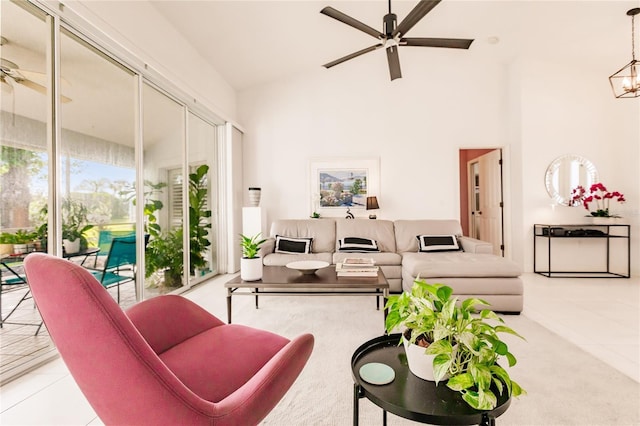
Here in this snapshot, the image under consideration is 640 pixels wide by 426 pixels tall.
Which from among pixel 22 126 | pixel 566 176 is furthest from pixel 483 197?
pixel 22 126

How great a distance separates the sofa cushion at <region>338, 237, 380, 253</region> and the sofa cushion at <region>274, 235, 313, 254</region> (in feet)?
1.41

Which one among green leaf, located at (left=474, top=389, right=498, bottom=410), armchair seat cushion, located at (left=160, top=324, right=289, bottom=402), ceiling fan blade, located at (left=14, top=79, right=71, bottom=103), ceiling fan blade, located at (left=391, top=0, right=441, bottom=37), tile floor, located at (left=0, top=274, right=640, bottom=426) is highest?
ceiling fan blade, located at (left=391, top=0, right=441, bottom=37)

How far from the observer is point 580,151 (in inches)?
179

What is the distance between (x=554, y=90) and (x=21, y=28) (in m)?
6.09

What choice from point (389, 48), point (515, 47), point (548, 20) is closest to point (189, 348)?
point (389, 48)

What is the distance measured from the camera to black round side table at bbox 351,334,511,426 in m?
0.84

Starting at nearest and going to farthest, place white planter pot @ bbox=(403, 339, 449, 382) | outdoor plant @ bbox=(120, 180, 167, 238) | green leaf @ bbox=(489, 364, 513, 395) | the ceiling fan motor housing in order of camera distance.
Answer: green leaf @ bbox=(489, 364, 513, 395)
white planter pot @ bbox=(403, 339, 449, 382)
the ceiling fan motor housing
outdoor plant @ bbox=(120, 180, 167, 238)

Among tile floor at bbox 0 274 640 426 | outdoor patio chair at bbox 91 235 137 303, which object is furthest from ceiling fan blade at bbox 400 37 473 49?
outdoor patio chair at bbox 91 235 137 303

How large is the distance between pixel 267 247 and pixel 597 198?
4684mm

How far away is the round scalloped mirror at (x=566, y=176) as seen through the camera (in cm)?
452

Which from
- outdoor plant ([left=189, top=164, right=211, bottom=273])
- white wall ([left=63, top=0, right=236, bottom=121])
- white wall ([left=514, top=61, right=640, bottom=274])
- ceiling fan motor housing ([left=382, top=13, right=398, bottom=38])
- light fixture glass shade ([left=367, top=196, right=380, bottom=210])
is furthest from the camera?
light fixture glass shade ([left=367, top=196, right=380, bottom=210])

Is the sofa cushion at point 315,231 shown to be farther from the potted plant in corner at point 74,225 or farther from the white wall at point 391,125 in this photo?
the potted plant in corner at point 74,225

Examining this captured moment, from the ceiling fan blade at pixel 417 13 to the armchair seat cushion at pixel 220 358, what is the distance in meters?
2.39

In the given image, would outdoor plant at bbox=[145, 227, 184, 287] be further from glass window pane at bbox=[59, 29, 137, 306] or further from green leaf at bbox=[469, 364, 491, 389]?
green leaf at bbox=[469, 364, 491, 389]
